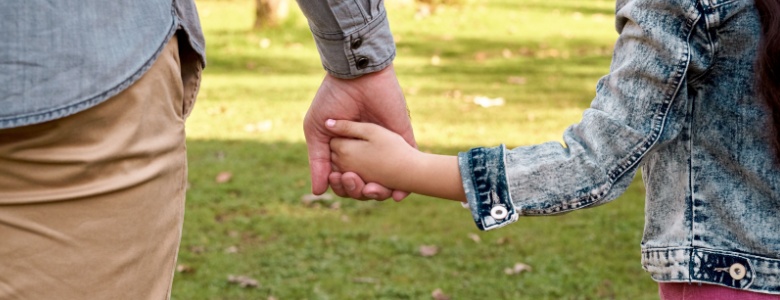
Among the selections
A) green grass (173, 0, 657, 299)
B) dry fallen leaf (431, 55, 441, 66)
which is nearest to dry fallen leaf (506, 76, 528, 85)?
green grass (173, 0, 657, 299)

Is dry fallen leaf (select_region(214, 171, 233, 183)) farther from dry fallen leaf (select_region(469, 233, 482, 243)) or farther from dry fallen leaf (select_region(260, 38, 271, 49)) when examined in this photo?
dry fallen leaf (select_region(260, 38, 271, 49))

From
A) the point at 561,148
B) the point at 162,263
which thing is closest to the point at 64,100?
the point at 162,263

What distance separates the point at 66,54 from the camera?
1.51 m

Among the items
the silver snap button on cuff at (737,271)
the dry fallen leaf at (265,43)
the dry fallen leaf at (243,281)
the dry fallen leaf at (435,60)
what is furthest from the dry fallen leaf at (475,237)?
the dry fallen leaf at (265,43)

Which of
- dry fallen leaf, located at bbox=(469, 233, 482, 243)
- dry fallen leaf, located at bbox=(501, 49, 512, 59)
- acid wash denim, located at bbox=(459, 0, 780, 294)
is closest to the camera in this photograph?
acid wash denim, located at bbox=(459, 0, 780, 294)

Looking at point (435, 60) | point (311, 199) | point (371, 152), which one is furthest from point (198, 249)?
point (435, 60)

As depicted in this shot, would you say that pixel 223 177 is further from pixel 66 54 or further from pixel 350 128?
pixel 66 54

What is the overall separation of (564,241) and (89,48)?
12.0ft

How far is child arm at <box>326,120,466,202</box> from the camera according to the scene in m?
2.07

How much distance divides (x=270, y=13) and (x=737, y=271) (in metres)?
10.7

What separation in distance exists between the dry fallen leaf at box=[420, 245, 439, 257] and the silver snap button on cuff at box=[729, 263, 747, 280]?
293 cm

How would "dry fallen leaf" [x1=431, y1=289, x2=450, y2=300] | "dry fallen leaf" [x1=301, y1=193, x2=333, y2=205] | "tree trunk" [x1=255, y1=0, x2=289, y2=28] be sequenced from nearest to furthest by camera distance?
"dry fallen leaf" [x1=431, y1=289, x2=450, y2=300]
"dry fallen leaf" [x1=301, y1=193, x2=333, y2=205]
"tree trunk" [x1=255, y1=0, x2=289, y2=28]

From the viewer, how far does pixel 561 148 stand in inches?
76.4

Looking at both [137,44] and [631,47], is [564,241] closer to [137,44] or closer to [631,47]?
[631,47]
